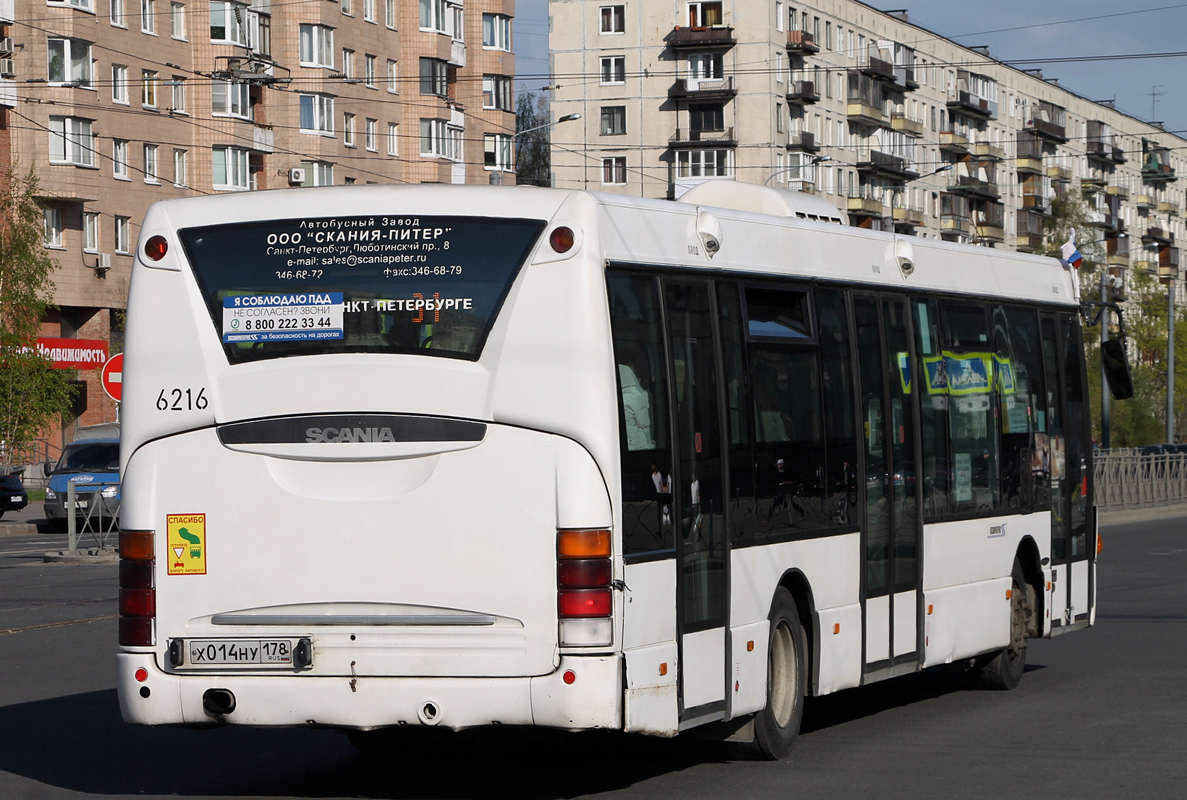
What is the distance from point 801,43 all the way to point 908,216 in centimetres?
1600

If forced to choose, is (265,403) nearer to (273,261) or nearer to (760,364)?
(273,261)

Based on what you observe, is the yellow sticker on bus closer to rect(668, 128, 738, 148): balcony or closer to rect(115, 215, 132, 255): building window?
rect(115, 215, 132, 255): building window

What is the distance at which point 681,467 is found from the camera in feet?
29.3

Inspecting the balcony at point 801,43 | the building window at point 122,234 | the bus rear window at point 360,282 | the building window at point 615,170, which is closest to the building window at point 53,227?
the building window at point 122,234

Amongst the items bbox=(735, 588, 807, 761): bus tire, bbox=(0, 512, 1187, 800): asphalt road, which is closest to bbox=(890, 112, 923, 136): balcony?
bbox=(0, 512, 1187, 800): asphalt road

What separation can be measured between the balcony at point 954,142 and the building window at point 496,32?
39.3 metres

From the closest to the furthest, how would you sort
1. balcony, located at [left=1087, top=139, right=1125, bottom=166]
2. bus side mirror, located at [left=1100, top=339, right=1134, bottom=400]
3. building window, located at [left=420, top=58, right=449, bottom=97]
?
bus side mirror, located at [left=1100, top=339, right=1134, bottom=400], building window, located at [left=420, top=58, right=449, bottom=97], balcony, located at [left=1087, top=139, right=1125, bottom=166]

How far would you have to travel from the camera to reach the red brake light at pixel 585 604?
8.23 metres

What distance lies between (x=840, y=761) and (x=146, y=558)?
3.58m

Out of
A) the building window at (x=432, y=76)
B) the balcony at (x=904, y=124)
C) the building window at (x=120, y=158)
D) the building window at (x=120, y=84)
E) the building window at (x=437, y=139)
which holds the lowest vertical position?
the building window at (x=120, y=158)

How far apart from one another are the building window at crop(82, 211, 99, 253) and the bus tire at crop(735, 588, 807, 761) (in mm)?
53587

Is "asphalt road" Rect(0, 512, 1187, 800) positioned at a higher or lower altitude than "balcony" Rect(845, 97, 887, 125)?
lower

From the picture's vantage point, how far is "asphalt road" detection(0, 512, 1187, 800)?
30.5 feet

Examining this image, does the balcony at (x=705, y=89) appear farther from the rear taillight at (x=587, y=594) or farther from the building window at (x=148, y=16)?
the rear taillight at (x=587, y=594)
